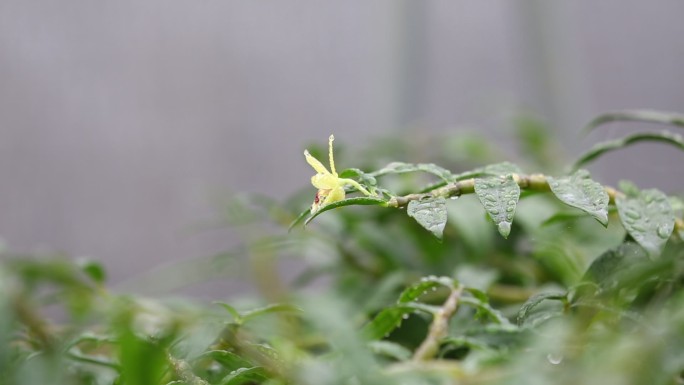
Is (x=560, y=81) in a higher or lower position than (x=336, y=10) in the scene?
lower

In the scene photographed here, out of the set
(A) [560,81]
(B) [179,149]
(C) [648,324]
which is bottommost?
(B) [179,149]

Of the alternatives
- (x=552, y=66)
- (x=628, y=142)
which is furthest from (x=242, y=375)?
(x=552, y=66)

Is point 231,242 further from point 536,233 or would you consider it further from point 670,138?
point 670,138

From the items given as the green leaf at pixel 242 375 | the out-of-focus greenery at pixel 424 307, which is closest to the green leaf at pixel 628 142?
the out-of-focus greenery at pixel 424 307

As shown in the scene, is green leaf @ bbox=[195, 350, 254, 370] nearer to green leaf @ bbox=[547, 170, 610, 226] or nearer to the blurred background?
green leaf @ bbox=[547, 170, 610, 226]

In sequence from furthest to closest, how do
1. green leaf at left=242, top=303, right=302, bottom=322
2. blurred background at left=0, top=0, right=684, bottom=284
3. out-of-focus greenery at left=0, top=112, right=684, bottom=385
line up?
1. blurred background at left=0, top=0, right=684, bottom=284
2. green leaf at left=242, top=303, right=302, bottom=322
3. out-of-focus greenery at left=0, top=112, right=684, bottom=385

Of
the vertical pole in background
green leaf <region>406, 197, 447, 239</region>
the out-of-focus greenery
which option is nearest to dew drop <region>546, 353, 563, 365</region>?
the out-of-focus greenery

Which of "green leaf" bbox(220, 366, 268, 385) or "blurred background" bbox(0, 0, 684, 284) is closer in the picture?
"green leaf" bbox(220, 366, 268, 385)

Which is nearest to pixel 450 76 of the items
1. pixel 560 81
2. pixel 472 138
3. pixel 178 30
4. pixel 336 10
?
pixel 336 10

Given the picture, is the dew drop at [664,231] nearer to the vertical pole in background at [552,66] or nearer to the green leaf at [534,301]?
the green leaf at [534,301]
